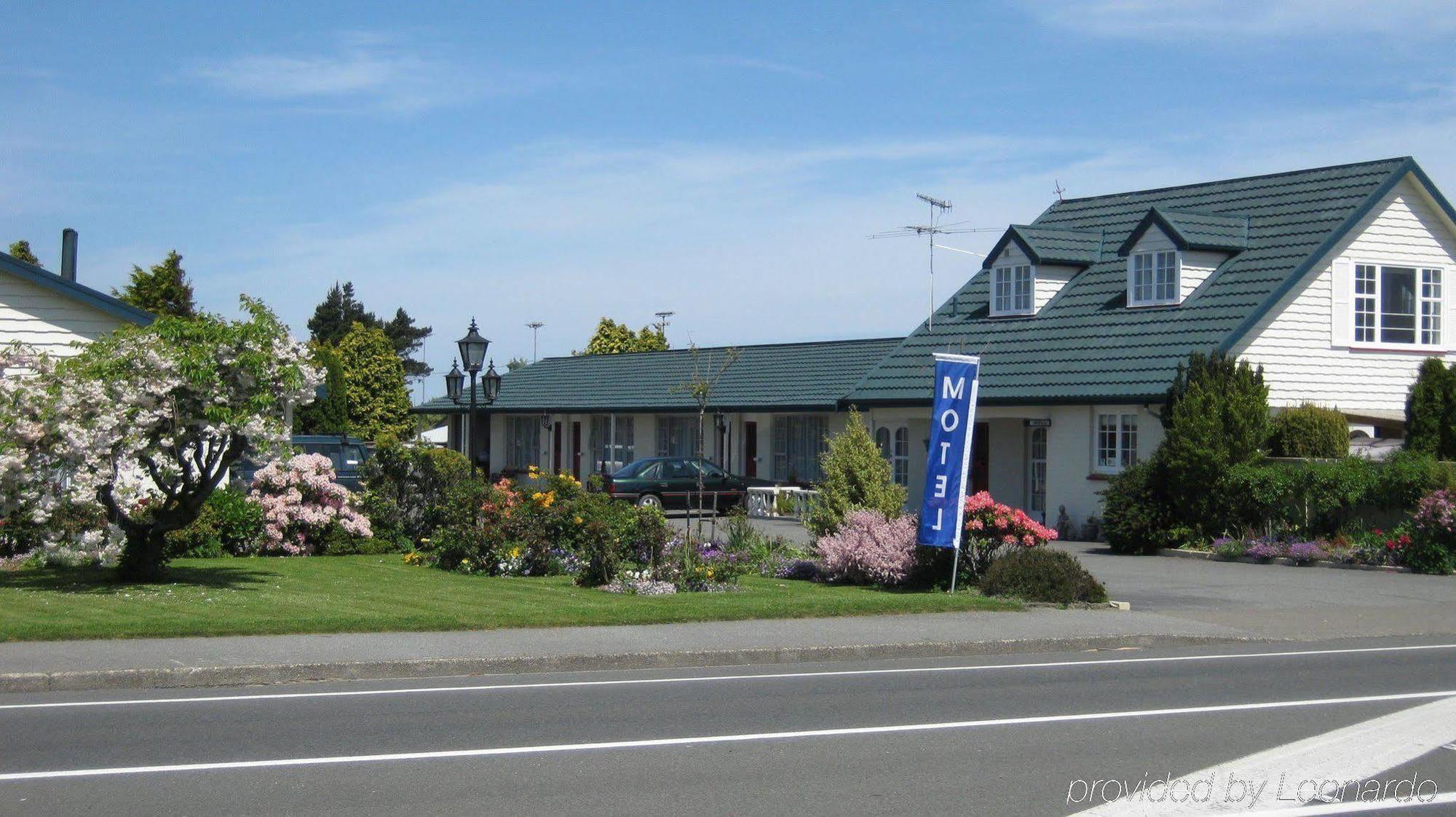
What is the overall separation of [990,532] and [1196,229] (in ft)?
44.5

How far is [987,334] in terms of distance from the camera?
32.4 meters

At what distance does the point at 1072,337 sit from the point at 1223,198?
5.40m

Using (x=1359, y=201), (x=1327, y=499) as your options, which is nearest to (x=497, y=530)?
(x=1327, y=499)

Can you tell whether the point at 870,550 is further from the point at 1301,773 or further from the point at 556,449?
the point at 556,449

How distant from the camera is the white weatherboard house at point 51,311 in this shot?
20.9 m

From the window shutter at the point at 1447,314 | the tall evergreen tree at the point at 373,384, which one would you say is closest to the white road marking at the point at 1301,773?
the window shutter at the point at 1447,314

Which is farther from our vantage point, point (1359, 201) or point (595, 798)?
point (1359, 201)

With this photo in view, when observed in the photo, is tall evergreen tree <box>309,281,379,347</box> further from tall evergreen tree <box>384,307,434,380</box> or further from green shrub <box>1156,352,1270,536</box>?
green shrub <box>1156,352,1270,536</box>

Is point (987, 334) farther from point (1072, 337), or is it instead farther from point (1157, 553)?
point (1157, 553)

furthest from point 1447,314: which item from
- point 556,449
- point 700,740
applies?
point 556,449

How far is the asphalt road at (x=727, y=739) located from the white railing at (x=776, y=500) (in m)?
21.4

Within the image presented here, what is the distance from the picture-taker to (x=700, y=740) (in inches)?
366

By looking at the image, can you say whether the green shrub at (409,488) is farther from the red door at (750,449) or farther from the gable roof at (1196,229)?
the red door at (750,449)

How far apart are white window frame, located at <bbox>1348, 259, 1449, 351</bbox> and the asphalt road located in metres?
17.4
